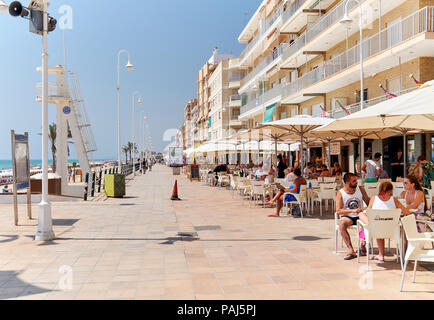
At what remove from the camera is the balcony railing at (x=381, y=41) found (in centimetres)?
1850

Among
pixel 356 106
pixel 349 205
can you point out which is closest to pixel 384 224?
pixel 349 205

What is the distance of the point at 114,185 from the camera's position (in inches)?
741

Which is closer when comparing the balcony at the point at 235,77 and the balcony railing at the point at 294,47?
the balcony railing at the point at 294,47

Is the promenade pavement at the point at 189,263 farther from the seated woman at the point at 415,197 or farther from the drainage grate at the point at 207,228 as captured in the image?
the seated woman at the point at 415,197

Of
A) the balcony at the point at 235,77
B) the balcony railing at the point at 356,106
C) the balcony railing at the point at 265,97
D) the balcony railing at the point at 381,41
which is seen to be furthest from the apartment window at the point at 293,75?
the balcony at the point at 235,77

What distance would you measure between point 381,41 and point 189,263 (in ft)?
63.6

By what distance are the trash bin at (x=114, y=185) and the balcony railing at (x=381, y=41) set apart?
13.6 metres

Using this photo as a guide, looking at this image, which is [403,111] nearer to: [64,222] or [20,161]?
[64,222]

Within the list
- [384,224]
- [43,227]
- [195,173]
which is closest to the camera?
Result: [384,224]

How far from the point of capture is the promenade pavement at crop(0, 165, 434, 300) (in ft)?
17.8

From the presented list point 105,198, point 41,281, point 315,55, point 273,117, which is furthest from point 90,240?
point 273,117

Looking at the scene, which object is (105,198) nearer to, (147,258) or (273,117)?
(147,258)

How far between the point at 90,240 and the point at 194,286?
4.07m

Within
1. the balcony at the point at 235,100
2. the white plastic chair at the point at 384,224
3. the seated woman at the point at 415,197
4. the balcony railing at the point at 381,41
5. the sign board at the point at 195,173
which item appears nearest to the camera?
the white plastic chair at the point at 384,224
